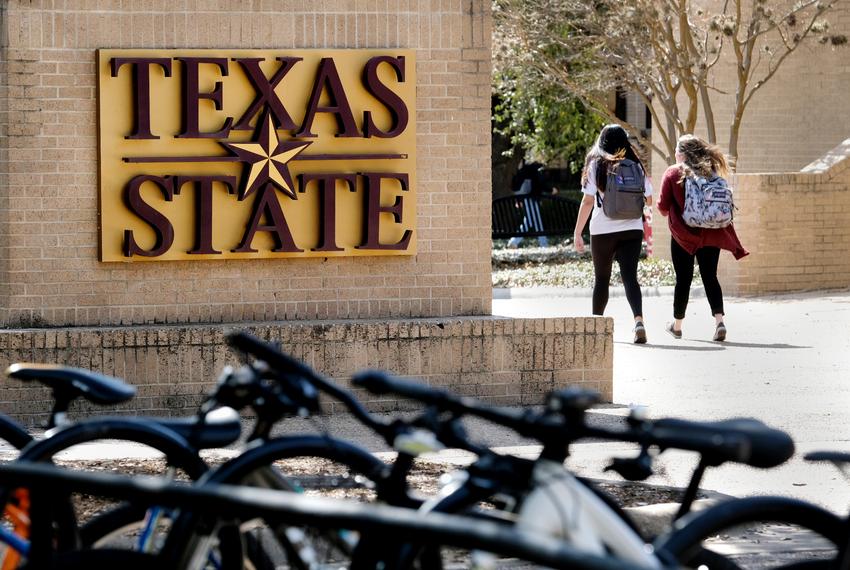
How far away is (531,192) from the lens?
26.0m

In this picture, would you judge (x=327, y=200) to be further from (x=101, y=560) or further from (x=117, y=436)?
(x=101, y=560)

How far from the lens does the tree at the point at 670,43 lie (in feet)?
60.8

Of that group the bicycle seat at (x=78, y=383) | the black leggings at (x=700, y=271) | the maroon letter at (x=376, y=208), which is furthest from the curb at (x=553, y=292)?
the bicycle seat at (x=78, y=383)

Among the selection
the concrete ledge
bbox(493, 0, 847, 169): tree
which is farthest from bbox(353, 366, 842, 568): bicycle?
bbox(493, 0, 847, 169): tree

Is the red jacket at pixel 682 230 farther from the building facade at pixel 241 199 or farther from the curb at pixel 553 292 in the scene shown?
the curb at pixel 553 292

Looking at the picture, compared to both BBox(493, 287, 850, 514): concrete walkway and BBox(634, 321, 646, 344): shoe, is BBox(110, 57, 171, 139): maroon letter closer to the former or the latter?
BBox(493, 287, 850, 514): concrete walkway

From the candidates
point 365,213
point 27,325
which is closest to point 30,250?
point 27,325

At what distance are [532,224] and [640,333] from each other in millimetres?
12424

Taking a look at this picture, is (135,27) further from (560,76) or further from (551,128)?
(551,128)

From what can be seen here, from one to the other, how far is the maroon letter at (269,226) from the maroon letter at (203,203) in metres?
0.18

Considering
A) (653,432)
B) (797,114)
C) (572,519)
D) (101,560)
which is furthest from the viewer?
(797,114)

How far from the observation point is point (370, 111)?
9.20m

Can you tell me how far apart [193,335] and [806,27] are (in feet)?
43.5

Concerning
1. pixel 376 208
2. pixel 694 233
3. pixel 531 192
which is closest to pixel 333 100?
pixel 376 208
